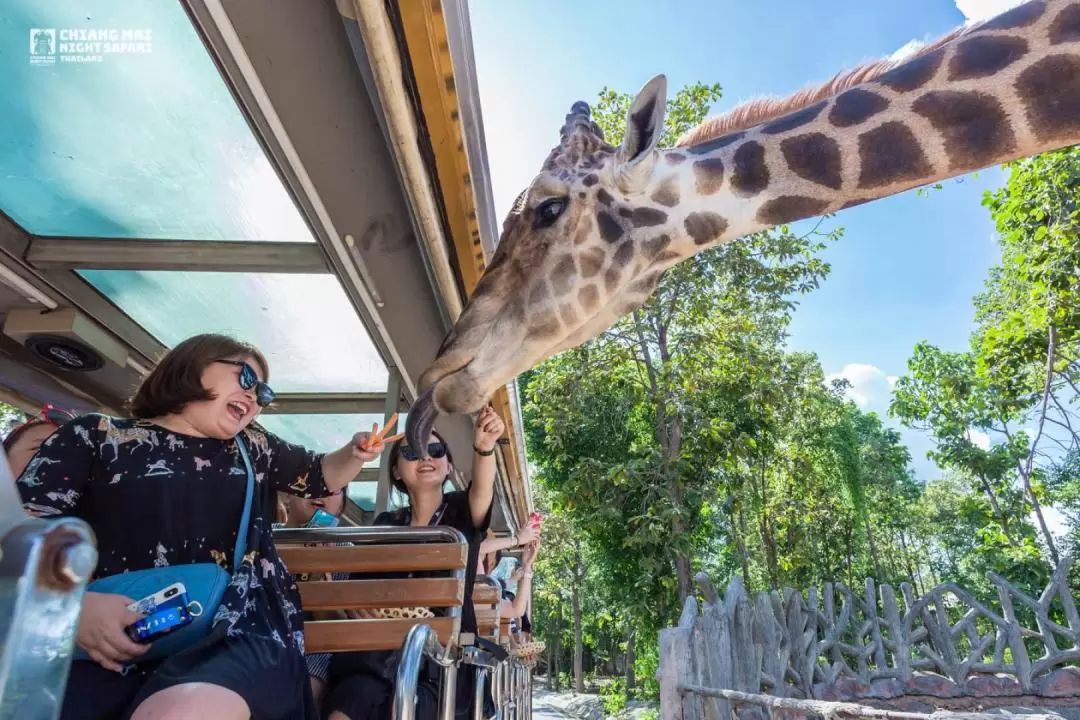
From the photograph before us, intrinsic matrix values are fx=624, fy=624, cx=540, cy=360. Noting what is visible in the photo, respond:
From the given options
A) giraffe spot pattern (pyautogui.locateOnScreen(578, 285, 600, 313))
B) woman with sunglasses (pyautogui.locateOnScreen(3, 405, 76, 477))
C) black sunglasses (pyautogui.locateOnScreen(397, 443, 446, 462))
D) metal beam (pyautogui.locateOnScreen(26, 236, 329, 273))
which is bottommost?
woman with sunglasses (pyautogui.locateOnScreen(3, 405, 76, 477))

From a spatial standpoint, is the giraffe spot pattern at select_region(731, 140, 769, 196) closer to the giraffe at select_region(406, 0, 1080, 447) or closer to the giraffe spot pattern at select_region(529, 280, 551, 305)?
the giraffe at select_region(406, 0, 1080, 447)

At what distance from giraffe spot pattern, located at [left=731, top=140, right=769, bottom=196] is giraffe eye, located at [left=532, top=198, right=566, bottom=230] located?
0.61m

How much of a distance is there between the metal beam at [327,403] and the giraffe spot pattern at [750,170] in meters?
2.88

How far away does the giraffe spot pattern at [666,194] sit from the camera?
224 cm

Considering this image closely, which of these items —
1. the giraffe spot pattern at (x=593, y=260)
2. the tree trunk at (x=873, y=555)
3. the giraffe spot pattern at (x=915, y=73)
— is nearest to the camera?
the giraffe spot pattern at (x=915, y=73)

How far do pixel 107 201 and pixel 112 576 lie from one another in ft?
6.06

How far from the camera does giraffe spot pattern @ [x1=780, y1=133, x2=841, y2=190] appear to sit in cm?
208

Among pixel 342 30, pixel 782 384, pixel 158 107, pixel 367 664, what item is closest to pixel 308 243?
pixel 158 107

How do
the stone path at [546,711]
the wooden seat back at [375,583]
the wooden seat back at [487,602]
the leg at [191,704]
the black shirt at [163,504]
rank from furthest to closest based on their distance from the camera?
the stone path at [546,711] < the wooden seat back at [487,602] < the wooden seat back at [375,583] < the black shirt at [163,504] < the leg at [191,704]

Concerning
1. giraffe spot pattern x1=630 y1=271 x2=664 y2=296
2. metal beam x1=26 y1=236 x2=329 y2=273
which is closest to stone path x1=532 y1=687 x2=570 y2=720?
metal beam x1=26 y1=236 x2=329 y2=273

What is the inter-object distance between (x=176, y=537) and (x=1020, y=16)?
9.32 ft

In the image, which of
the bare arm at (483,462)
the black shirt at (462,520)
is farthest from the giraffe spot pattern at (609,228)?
the black shirt at (462,520)

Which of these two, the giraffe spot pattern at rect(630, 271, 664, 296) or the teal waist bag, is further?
the giraffe spot pattern at rect(630, 271, 664, 296)

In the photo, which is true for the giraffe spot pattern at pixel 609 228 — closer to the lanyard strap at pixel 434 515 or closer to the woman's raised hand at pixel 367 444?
the woman's raised hand at pixel 367 444
